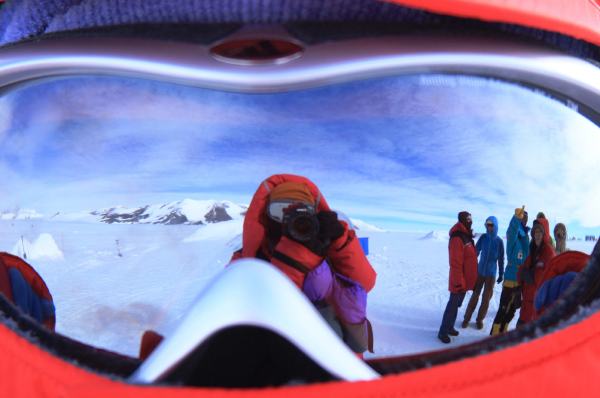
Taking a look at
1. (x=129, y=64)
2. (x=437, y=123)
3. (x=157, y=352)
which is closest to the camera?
(x=157, y=352)

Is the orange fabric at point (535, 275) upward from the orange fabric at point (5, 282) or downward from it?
upward

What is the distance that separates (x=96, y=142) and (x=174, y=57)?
0.86 ft

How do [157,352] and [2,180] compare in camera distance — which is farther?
[2,180]

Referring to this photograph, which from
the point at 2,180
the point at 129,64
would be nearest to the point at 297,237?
the point at 129,64

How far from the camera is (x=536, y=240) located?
26.6 inches

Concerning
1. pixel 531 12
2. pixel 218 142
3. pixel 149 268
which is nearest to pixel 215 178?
pixel 218 142

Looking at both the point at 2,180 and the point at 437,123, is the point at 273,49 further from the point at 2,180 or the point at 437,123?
the point at 2,180

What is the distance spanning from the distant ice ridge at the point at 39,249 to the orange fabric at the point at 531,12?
2.05ft

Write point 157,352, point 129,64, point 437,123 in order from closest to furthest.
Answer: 1. point 157,352
2. point 129,64
3. point 437,123

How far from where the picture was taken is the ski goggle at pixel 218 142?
1.69ft

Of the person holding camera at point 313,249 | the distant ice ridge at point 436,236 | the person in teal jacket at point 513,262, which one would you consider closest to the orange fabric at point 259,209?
the person holding camera at point 313,249

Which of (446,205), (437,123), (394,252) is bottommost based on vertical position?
(394,252)

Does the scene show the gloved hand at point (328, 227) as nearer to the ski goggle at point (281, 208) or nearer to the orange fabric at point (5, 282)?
the ski goggle at point (281, 208)

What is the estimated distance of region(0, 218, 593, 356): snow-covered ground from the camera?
0.67 meters
